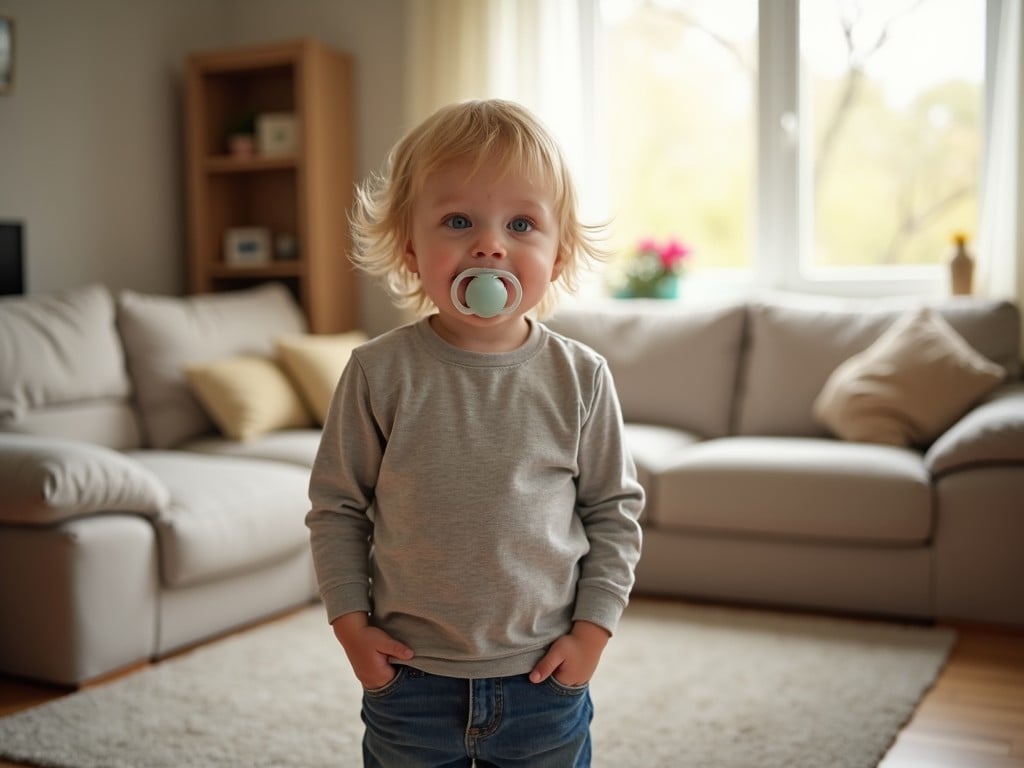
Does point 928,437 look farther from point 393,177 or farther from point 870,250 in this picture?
point 393,177

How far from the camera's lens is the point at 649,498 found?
3.17 metres

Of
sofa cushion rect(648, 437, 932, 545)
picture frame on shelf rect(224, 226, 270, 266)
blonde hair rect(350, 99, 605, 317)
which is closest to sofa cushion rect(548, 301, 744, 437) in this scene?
sofa cushion rect(648, 437, 932, 545)

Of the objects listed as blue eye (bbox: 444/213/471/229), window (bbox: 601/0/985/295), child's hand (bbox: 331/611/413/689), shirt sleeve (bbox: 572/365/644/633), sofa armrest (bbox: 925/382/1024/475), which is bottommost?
sofa armrest (bbox: 925/382/1024/475)

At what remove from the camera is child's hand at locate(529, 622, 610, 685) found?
3.76 ft

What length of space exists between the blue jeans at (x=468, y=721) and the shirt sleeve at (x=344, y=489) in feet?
0.34

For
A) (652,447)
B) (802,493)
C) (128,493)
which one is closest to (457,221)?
(128,493)

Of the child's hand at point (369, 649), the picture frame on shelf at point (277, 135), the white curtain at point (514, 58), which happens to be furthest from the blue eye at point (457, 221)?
the picture frame on shelf at point (277, 135)

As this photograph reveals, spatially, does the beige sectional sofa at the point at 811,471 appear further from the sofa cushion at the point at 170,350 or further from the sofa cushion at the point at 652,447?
the sofa cushion at the point at 170,350

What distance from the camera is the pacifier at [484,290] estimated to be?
44.0 inches

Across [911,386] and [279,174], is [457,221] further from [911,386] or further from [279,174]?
[279,174]

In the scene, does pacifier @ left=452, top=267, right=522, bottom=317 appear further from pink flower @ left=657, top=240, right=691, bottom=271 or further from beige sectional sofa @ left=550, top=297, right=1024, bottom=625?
pink flower @ left=657, top=240, right=691, bottom=271

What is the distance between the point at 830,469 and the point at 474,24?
7.77ft

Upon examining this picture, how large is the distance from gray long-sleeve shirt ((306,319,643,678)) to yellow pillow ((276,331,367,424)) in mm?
2499

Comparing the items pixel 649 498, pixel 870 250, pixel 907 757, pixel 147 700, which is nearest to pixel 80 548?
pixel 147 700
